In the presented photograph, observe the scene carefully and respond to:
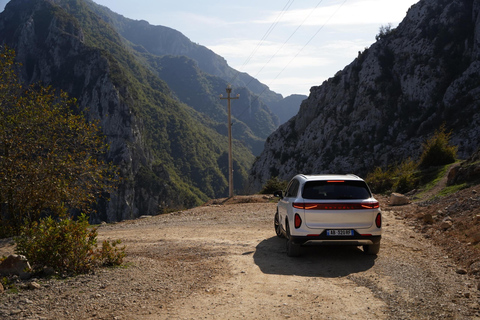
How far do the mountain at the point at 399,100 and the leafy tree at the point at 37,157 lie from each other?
34.3 metres

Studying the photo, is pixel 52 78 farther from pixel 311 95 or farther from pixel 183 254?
pixel 183 254

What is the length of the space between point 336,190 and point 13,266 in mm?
6679

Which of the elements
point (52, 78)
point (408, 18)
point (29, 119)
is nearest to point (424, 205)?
point (29, 119)

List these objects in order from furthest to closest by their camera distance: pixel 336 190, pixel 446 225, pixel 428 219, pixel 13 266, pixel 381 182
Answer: pixel 381 182 < pixel 428 219 < pixel 446 225 < pixel 336 190 < pixel 13 266

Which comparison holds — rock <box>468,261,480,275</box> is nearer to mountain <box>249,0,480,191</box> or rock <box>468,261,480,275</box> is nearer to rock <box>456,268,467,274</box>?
rock <box>456,268,467,274</box>

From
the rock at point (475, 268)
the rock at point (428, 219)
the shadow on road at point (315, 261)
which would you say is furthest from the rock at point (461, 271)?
the rock at point (428, 219)

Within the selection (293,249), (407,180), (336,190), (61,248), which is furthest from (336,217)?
(407,180)

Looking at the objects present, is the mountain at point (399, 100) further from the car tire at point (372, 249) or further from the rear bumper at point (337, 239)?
the rear bumper at point (337, 239)

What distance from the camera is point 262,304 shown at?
6.06 meters

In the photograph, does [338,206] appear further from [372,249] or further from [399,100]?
[399,100]

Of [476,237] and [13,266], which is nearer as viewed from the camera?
[13,266]

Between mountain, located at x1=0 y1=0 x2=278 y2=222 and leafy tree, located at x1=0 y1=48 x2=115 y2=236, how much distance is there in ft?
244

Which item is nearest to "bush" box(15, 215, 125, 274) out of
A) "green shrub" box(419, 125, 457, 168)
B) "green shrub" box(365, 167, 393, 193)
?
"green shrub" box(365, 167, 393, 193)

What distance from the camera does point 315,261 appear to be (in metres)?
8.95
